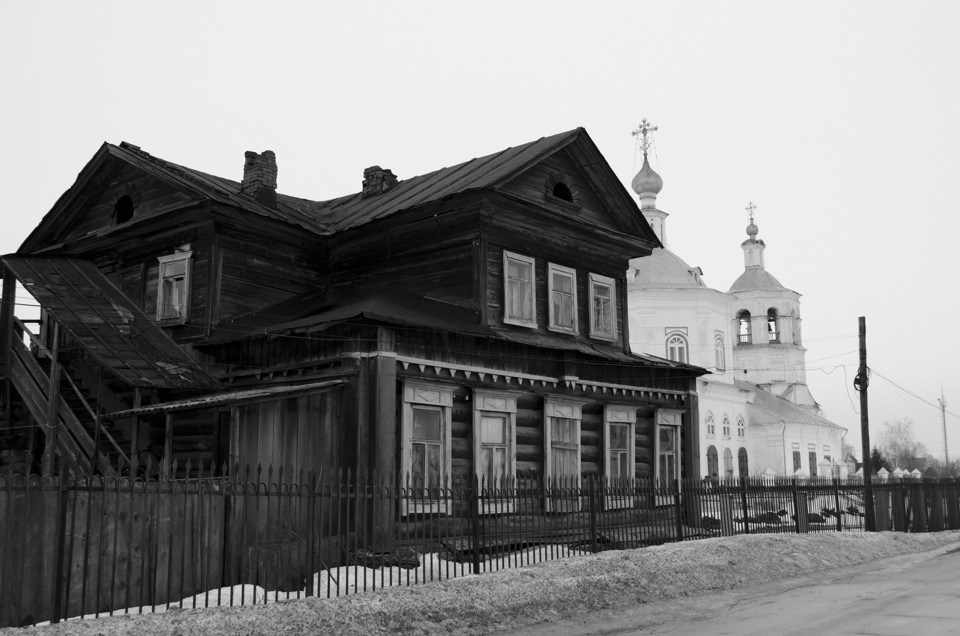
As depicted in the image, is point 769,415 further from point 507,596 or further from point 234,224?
point 507,596

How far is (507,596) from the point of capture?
13.0m

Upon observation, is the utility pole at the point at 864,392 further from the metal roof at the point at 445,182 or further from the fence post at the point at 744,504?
the metal roof at the point at 445,182

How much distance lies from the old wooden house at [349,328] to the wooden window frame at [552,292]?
0.21 ft

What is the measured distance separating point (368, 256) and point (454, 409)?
5.73 meters

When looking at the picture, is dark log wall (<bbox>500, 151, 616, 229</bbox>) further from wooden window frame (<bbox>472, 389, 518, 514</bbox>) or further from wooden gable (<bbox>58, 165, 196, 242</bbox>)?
wooden gable (<bbox>58, 165, 196, 242</bbox>)

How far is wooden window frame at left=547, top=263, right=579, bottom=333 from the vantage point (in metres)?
22.4

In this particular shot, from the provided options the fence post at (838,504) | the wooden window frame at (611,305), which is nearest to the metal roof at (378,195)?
the wooden window frame at (611,305)

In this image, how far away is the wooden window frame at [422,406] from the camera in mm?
17641

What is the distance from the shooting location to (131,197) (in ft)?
78.1

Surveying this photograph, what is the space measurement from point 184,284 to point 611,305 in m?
10.7

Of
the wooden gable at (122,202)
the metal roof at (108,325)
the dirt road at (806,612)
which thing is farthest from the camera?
the wooden gable at (122,202)

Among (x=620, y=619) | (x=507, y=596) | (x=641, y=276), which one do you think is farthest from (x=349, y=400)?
(x=641, y=276)

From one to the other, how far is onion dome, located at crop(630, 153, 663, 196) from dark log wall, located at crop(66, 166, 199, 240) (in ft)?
172

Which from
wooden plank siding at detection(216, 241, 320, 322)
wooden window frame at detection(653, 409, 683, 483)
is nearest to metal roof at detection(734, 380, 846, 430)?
wooden window frame at detection(653, 409, 683, 483)
